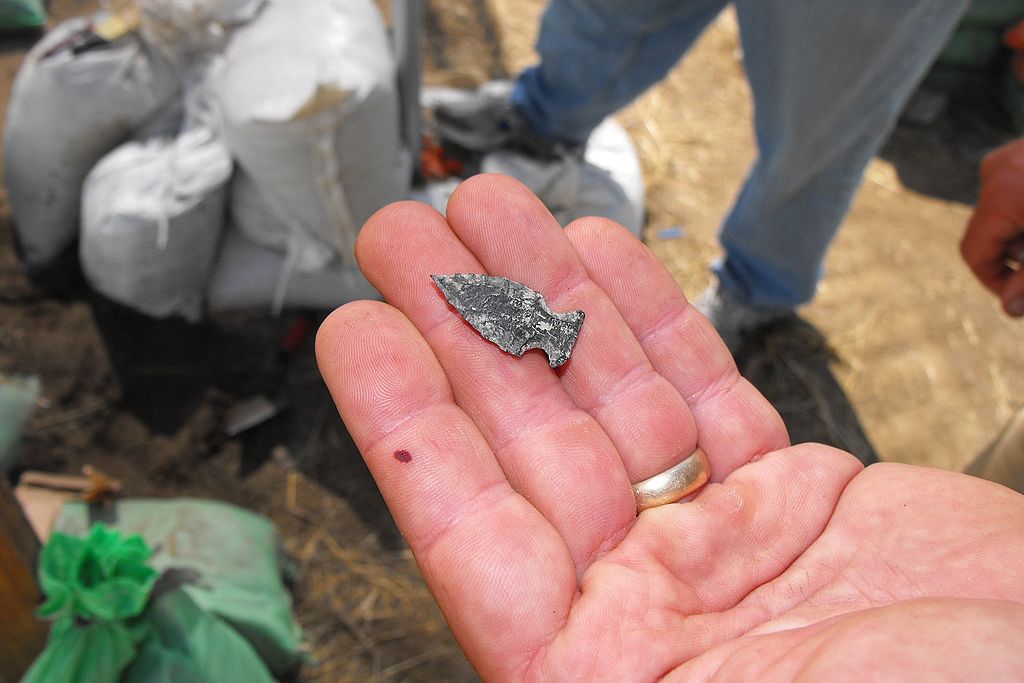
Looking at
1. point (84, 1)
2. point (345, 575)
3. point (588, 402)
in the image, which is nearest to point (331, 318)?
point (588, 402)

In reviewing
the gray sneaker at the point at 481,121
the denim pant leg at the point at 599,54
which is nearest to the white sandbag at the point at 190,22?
the gray sneaker at the point at 481,121

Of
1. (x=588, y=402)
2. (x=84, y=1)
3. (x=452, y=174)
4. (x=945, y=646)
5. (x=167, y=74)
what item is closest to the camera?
(x=945, y=646)

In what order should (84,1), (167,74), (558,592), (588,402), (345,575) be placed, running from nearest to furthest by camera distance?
1. (558,592)
2. (588,402)
3. (345,575)
4. (167,74)
5. (84,1)

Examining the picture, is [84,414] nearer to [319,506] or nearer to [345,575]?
[319,506]

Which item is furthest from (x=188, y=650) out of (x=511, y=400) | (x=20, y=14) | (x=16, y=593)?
(x=20, y=14)

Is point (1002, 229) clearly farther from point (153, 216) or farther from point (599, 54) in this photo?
point (153, 216)

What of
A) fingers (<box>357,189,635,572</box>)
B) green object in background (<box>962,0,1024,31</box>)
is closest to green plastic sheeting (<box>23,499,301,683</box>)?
fingers (<box>357,189,635,572</box>)

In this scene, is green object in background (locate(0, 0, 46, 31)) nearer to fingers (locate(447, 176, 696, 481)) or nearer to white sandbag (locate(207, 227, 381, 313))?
white sandbag (locate(207, 227, 381, 313))
